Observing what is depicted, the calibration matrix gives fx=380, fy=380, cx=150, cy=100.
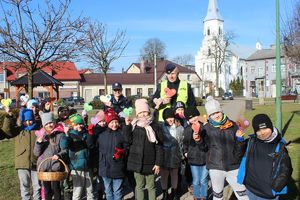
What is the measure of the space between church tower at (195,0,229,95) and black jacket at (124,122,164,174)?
8691 centimetres

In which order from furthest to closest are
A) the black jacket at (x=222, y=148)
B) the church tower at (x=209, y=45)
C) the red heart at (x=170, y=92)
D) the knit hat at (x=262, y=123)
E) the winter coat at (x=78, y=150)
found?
the church tower at (x=209, y=45) < the red heart at (x=170, y=92) < the winter coat at (x=78, y=150) < the black jacket at (x=222, y=148) < the knit hat at (x=262, y=123)

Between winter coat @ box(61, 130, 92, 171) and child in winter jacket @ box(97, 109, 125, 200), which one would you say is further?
winter coat @ box(61, 130, 92, 171)

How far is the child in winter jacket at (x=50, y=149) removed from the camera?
18.0 ft

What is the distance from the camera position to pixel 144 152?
5602mm

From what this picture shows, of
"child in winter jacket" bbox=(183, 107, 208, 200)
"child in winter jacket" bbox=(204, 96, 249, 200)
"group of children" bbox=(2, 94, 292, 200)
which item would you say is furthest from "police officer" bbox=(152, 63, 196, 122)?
"child in winter jacket" bbox=(204, 96, 249, 200)

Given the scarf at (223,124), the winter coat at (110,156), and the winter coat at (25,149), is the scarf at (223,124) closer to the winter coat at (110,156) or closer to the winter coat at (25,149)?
the winter coat at (110,156)

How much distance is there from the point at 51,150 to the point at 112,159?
91 centimetres

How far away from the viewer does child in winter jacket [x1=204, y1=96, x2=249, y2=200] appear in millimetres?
5039

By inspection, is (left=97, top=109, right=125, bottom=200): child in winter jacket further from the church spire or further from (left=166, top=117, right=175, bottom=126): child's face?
the church spire

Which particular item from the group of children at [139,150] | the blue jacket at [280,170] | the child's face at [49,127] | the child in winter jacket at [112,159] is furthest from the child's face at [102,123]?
the blue jacket at [280,170]

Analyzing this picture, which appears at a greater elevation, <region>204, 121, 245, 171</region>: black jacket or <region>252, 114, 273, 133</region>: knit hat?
<region>252, 114, 273, 133</region>: knit hat


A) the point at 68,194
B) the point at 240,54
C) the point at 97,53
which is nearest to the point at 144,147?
the point at 68,194

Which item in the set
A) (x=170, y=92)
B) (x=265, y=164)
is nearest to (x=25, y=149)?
(x=170, y=92)

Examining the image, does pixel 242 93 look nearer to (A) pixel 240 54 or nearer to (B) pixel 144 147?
(A) pixel 240 54
